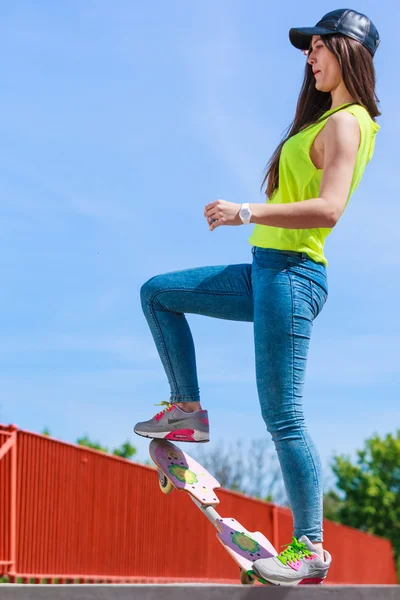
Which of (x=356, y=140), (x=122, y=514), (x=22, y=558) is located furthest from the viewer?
(x=122, y=514)

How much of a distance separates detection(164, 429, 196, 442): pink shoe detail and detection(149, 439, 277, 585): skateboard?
4.8 inches

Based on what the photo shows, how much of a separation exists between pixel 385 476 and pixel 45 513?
46457 millimetres

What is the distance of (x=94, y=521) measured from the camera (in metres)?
11.1

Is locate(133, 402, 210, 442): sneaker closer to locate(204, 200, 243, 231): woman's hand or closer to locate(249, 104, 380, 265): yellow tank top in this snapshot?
locate(249, 104, 380, 265): yellow tank top

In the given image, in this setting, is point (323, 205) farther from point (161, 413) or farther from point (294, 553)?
point (294, 553)

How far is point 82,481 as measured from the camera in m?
10.9

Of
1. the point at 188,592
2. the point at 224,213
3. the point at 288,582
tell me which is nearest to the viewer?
the point at 188,592

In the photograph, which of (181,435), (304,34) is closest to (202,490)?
(181,435)

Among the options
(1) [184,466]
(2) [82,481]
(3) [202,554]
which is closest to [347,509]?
(3) [202,554]

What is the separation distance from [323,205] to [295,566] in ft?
4.43

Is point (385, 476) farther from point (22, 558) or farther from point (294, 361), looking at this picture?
point (294, 361)

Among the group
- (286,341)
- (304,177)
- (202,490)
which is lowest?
(202,490)

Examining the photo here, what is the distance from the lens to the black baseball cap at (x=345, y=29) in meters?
3.32

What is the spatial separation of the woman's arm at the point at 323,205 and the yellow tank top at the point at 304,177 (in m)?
0.14
